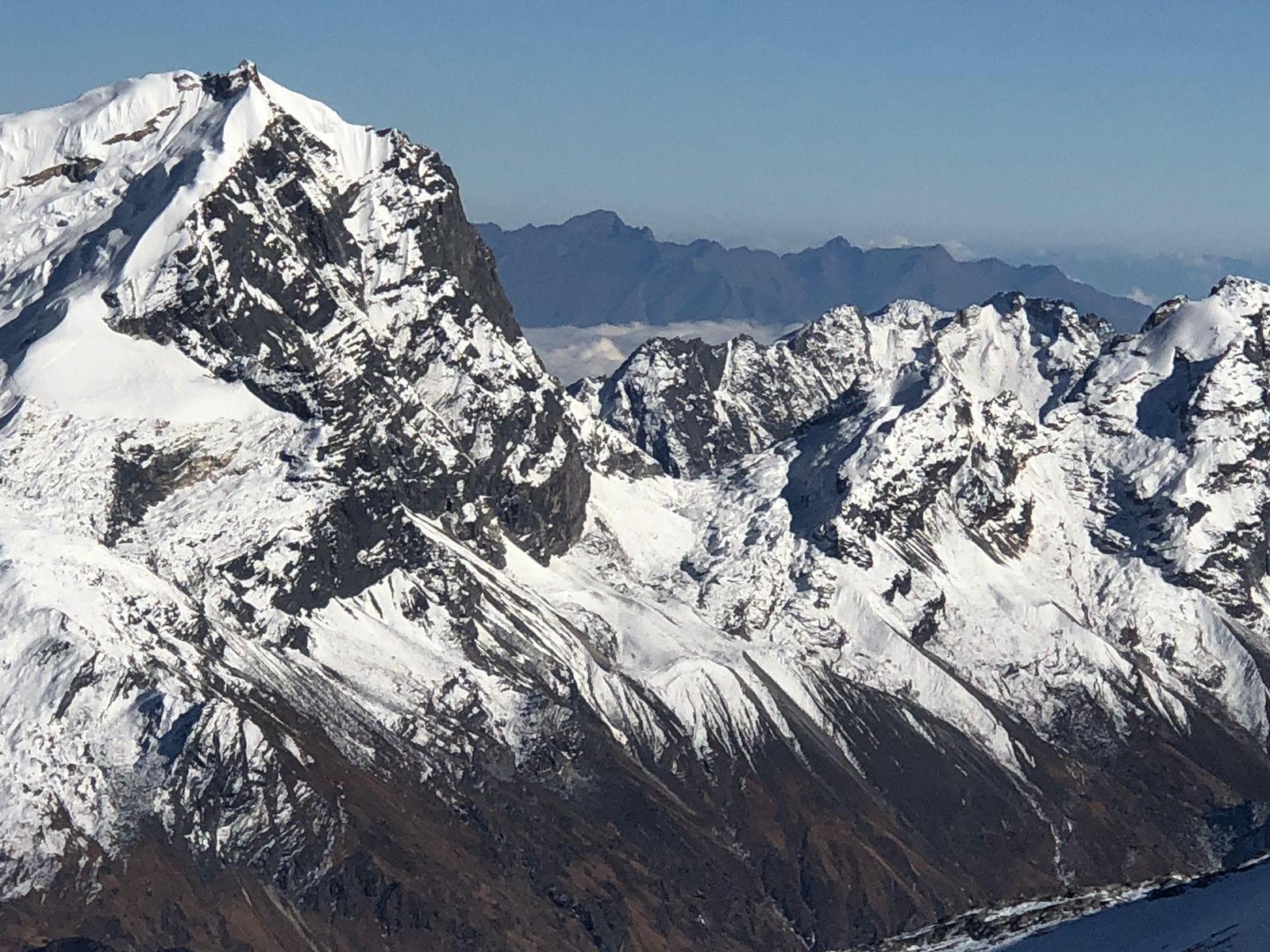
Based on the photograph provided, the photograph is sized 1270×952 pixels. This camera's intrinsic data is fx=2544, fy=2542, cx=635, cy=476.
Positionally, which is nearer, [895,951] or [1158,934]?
[1158,934]

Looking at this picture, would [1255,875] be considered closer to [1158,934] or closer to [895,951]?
[1158,934]

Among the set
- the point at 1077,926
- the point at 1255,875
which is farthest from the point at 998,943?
the point at 1255,875

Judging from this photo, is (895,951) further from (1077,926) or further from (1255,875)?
(1255,875)

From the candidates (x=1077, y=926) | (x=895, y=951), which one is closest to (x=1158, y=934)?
(x=1077, y=926)

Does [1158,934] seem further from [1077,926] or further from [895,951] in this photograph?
[895,951]

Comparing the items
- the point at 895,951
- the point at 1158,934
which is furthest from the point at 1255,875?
the point at 895,951
